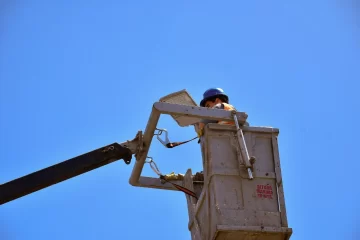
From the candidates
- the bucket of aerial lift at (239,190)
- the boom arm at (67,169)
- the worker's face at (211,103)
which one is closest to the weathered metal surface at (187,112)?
the bucket of aerial lift at (239,190)

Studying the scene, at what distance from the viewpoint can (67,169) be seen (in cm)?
970

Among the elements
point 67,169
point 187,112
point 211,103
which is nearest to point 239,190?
point 187,112

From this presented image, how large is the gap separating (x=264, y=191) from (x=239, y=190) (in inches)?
13.5

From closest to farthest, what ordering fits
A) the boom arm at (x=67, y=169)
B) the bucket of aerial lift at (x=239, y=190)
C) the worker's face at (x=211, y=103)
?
1. the bucket of aerial lift at (x=239, y=190)
2. the boom arm at (x=67, y=169)
3. the worker's face at (x=211, y=103)

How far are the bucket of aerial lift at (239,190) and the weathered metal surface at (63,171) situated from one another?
4.11ft

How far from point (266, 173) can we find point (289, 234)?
0.85 meters

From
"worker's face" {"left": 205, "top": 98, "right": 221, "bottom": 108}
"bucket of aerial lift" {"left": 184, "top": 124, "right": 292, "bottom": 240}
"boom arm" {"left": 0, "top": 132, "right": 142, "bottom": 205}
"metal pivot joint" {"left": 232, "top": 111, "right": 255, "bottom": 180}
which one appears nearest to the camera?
"bucket of aerial lift" {"left": 184, "top": 124, "right": 292, "bottom": 240}

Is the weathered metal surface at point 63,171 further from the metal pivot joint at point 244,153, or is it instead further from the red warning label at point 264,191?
the red warning label at point 264,191

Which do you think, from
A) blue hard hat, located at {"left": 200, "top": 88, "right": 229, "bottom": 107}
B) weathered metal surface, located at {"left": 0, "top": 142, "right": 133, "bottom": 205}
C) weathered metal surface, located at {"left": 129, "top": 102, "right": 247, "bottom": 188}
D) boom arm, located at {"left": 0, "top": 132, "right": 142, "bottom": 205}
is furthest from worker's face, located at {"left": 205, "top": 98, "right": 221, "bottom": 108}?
weathered metal surface, located at {"left": 0, "top": 142, "right": 133, "bottom": 205}

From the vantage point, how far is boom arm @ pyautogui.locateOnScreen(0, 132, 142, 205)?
31.0 ft

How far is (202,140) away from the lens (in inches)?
377

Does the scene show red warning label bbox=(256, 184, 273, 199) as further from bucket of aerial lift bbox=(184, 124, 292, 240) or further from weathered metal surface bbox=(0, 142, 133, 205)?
weathered metal surface bbox=(0, 142, 133, 205)

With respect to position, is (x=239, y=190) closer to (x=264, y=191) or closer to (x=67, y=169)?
(x=264, y=191)

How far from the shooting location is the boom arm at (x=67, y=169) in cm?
945
